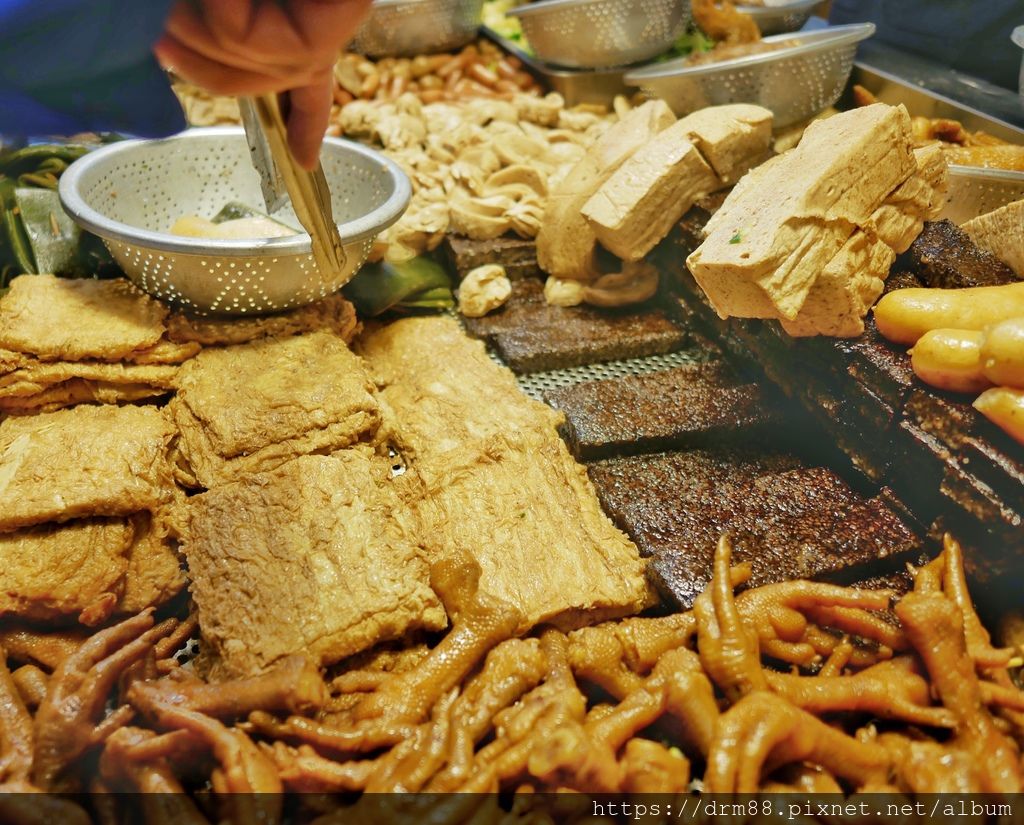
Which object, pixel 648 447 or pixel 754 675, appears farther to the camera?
pixel 648 447

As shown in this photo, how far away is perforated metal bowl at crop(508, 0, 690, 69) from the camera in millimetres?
4746

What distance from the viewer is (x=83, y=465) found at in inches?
95.2

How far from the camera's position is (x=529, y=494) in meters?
2.57

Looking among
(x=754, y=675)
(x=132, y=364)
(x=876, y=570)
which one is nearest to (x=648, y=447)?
(x=876, y=570)

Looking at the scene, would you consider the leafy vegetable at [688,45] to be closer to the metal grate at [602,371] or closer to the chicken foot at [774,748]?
the metal grate at [602,371]

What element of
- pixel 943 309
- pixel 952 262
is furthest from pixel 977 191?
pixel 943 309

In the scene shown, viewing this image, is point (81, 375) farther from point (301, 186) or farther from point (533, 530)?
point (533, 530)

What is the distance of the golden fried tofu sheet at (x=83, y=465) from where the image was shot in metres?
2.30

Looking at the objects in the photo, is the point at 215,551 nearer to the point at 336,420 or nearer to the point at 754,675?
the point at 336,420

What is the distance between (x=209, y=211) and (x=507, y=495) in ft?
7.26

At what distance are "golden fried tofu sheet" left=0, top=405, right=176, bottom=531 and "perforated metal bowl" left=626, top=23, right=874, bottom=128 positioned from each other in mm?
3101

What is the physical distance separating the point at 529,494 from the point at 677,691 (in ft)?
3.14

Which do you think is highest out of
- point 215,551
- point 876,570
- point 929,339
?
point 929,339

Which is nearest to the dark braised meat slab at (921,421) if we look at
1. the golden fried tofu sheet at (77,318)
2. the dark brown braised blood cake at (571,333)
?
the dark brown braised blood cake at (571,333)
